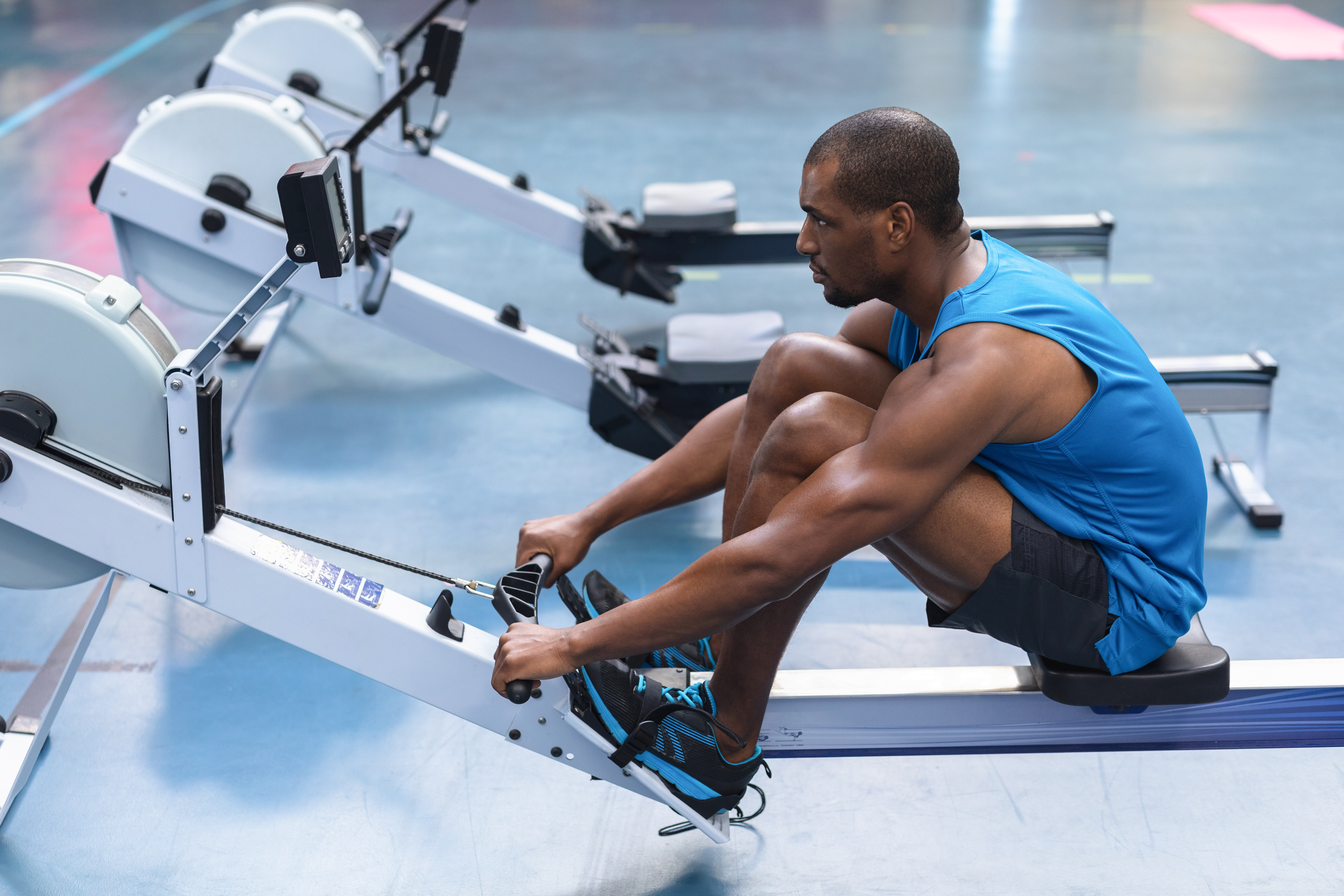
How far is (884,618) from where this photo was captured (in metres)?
2.51

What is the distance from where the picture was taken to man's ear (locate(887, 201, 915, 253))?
1.46 metres

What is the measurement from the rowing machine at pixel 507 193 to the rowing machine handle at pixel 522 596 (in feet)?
6.82

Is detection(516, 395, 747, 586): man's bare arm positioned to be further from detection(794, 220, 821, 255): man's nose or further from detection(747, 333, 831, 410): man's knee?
detection(794, 220, 821, 255): man's nose

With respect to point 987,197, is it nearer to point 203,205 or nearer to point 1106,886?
point 203,205

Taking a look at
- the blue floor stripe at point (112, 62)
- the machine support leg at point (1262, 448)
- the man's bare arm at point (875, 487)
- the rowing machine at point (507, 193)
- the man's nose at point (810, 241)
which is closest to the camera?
the man's bare arm at point (875, 487)

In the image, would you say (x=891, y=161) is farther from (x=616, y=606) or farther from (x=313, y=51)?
(x=313, y=51)

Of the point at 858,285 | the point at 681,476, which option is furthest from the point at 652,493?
the point at 858,285

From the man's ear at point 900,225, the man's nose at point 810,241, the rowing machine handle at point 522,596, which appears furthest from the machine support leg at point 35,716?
the man's ear at point 900,225

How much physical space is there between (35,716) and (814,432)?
1502 mm

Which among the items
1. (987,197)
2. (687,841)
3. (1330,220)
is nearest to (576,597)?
(687,841)

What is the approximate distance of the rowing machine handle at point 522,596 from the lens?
5.11 feet

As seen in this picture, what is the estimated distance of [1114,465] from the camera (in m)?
1.50

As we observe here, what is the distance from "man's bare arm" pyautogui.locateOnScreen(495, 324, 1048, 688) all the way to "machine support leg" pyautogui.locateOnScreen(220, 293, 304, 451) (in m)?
1.85

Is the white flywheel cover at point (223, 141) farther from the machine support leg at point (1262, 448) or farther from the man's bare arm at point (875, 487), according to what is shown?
the machine support leg at point (1262, 448)
